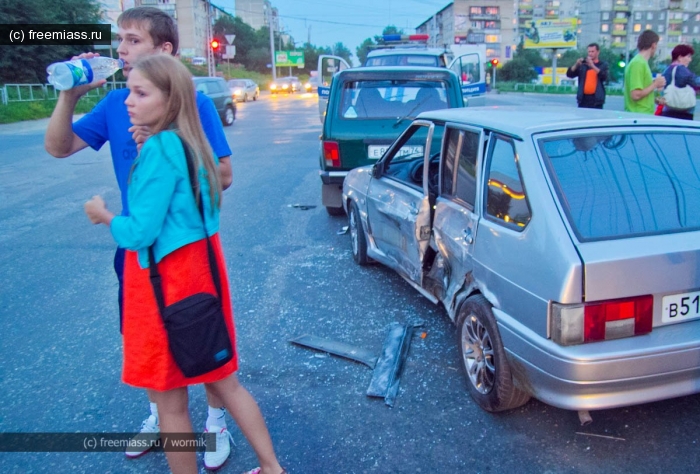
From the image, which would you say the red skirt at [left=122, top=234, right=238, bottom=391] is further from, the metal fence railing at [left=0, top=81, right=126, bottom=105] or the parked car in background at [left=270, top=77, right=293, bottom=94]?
the parked car in background at [left=270, top=77, right=293, bottom=94]

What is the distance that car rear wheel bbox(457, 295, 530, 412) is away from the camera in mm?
3111

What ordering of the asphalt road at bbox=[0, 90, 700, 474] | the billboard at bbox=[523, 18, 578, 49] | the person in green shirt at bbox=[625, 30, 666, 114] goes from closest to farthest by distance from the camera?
the asphalt road at bbox=[0, 90, 700, 474] < the person in green shirt at bbox=[625, 30, 666, 114] < the billboard at bbox=[523, 18, 578, 49]

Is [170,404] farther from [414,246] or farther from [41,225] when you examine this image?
[41,225]

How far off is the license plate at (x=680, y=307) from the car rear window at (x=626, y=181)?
0.99 feet

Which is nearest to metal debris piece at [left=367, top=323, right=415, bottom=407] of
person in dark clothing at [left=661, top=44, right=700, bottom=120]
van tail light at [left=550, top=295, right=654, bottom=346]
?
van tail light at [left=550, top=295, right=654, bottom=346]

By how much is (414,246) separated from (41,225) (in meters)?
5.29

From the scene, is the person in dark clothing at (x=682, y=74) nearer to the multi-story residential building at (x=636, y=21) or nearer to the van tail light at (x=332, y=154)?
the van tail light at (x=332, y=154)

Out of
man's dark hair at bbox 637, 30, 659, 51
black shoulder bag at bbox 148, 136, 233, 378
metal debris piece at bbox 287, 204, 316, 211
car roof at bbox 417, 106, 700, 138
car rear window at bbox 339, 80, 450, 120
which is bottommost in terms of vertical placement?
metal debris piece at bbox 287, 204, 316, 211

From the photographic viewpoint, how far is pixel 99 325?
4590 millimetres

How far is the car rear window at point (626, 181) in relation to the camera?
2873 millimetres

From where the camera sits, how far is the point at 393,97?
7664 millimetres

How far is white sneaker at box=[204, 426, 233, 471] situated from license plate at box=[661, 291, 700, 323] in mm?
2062

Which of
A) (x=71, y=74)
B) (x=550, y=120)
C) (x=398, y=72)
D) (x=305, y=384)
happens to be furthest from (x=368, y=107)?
(x=71, y=74)

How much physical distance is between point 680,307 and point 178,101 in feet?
7.53
